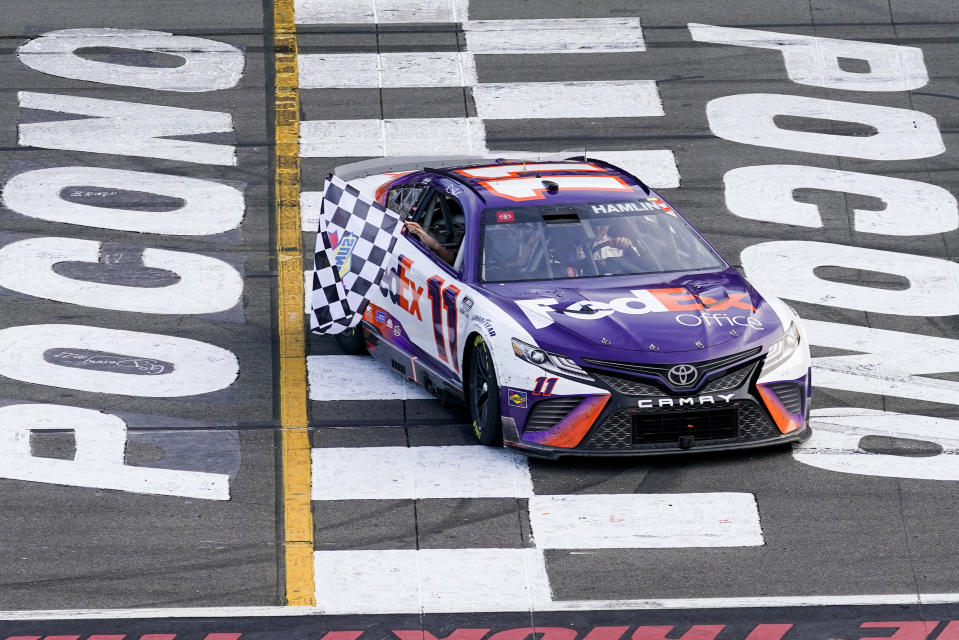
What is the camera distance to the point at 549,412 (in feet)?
30.4

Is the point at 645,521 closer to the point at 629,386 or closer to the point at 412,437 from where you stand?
the point at 629,386

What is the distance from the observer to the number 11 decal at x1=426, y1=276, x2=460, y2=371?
33.0 ft

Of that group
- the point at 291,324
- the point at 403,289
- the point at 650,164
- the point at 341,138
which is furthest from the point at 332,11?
the point at 403,289

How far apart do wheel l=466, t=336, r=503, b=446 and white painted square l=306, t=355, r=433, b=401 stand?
0.90 meters

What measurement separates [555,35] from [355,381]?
7186 mm

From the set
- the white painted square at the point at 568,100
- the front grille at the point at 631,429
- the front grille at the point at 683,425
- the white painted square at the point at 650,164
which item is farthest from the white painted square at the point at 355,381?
the white painted square at the point at 568,100

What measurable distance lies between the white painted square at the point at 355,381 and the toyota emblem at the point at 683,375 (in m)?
2.05

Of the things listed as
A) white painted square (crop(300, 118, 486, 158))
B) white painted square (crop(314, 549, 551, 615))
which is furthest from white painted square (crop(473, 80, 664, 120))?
white painted square (crop(314, 549, 551, 615))

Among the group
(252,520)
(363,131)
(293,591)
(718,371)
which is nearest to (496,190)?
(718,371)

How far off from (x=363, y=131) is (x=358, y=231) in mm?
4277

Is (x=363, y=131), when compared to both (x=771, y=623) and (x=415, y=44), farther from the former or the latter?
(x=771, y=623)

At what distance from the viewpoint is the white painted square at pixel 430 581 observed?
773cm

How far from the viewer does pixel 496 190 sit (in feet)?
35.1

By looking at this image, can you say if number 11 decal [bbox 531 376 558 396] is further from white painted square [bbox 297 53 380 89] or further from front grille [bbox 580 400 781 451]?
white painted square [bbox 297 53 380 89]
